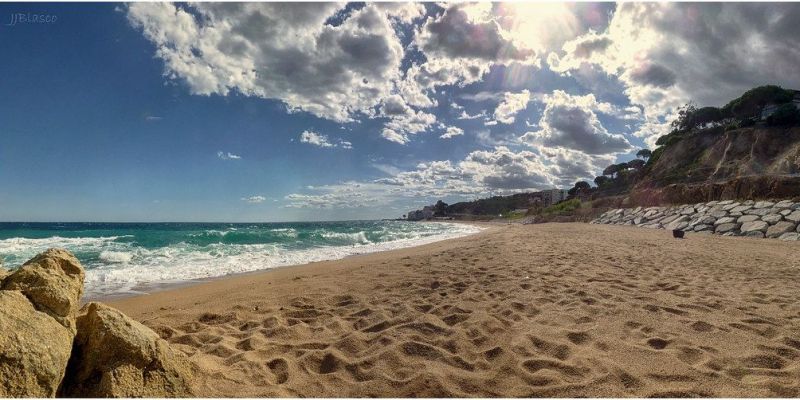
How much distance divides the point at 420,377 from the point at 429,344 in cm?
65

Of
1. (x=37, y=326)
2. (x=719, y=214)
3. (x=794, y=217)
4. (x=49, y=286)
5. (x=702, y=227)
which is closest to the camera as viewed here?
(x=37, y=326)

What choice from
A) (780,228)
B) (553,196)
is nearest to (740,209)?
(780,228)

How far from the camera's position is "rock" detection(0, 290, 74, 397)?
1827mm

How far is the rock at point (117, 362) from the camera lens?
2.31 meters

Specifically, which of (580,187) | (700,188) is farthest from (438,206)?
(700,188)

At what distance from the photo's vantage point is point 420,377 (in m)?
3.04

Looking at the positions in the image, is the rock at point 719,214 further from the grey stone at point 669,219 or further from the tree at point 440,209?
the tree at point 440,209

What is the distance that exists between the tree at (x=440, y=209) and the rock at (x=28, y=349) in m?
148

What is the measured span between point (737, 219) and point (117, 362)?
900 inches

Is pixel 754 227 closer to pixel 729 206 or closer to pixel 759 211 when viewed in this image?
pixel 759 211

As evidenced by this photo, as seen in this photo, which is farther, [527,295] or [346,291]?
[346,291]

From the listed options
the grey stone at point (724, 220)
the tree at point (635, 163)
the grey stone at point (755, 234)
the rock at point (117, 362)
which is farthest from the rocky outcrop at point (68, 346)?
the tree at point (635, 163)

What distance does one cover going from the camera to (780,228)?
1431 centimetres

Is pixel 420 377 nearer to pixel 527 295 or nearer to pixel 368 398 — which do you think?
pixel 368 398
